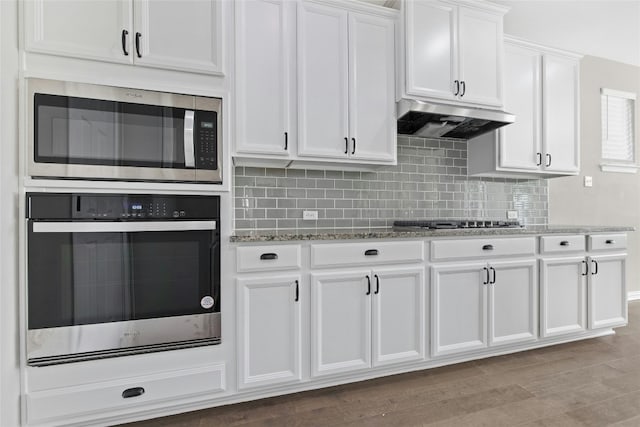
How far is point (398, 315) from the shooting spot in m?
2.13

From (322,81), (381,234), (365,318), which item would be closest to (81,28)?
(322,81)

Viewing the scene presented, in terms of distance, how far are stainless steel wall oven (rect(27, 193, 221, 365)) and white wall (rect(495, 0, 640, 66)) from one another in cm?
Result: 303

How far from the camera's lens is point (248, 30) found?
6.82ft

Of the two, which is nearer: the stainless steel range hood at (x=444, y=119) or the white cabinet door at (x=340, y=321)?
the white cabinet door at (x=340, y=321)

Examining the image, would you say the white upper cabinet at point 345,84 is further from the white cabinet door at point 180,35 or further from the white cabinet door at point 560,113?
the white cabinet door at point 560,113

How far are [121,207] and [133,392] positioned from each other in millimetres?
905

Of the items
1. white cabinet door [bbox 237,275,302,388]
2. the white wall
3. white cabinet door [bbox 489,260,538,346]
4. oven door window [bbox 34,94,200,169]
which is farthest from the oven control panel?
the white wall

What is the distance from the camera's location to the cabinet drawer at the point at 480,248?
2.25m

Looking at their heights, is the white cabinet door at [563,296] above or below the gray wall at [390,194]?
below

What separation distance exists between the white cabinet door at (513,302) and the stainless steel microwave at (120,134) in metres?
2.04

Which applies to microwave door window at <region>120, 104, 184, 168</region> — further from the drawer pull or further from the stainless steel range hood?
the stainless steel range hood

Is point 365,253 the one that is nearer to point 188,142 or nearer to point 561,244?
point 188,142

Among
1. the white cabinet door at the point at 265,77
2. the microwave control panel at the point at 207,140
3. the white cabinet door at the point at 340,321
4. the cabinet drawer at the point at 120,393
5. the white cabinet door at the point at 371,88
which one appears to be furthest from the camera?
the white cabinet door at the point at 371,88

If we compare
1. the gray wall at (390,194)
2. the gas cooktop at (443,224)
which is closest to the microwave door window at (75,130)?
the gray wall at (390,194)
